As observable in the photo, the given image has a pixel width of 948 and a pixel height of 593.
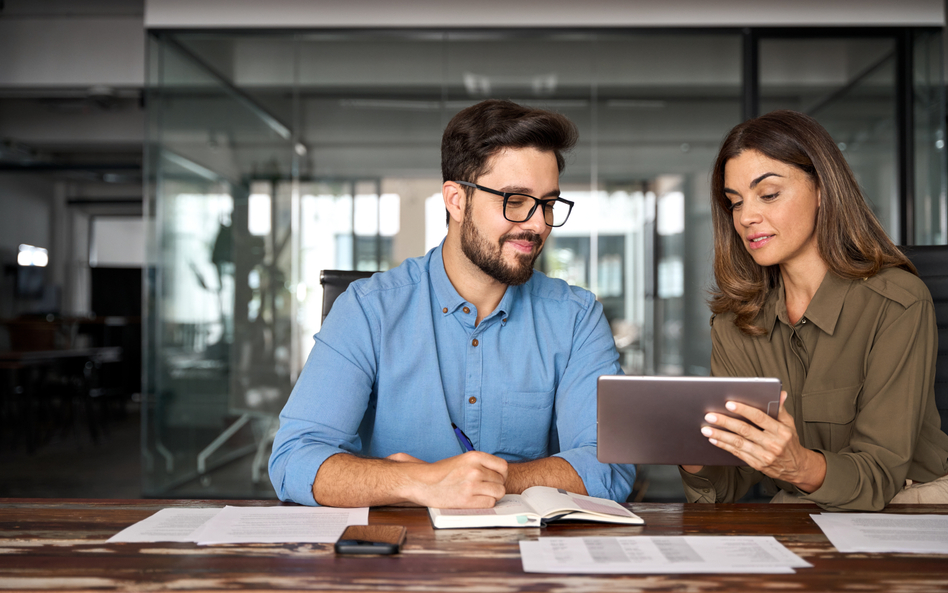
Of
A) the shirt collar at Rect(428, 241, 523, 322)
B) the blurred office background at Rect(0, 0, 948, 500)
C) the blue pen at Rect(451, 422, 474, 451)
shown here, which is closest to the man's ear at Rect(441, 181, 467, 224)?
the shirt collar at Rect(428, 241, 523, 322)

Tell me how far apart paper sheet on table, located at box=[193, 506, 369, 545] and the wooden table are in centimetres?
3

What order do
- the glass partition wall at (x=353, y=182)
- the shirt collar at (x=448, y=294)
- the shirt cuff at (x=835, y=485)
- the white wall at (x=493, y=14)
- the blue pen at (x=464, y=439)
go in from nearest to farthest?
the shirt cuff at (x=835, y=485), the blue pen at (x=464, y=439), the shirt collar at (x=448, y=294), the white wall at (x=493, y=14), the glass partition wall at (x=353, y=182)

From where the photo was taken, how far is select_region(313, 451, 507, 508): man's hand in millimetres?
1147

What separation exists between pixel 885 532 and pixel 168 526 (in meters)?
1.11

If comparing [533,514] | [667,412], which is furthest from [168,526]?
[667,412]

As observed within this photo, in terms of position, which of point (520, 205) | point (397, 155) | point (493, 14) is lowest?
point (520, 205)

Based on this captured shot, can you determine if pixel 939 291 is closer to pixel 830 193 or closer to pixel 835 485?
pixel 830 193

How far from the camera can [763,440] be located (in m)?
1.14

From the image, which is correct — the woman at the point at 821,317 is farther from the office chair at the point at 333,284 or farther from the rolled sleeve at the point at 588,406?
the office chair at the point at 333,284

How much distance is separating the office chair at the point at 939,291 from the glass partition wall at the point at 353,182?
7.26ft

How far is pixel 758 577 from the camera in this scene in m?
0.86

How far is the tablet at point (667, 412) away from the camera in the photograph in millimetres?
1085

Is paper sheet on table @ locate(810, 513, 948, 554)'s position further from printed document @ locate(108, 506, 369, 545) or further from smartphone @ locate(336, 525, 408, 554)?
printed document @ locate(108, 506, 369, 545)

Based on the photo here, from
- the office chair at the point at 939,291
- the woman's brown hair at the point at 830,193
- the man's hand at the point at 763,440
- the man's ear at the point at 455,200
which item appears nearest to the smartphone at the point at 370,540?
the man's hand at the point at 763,440
